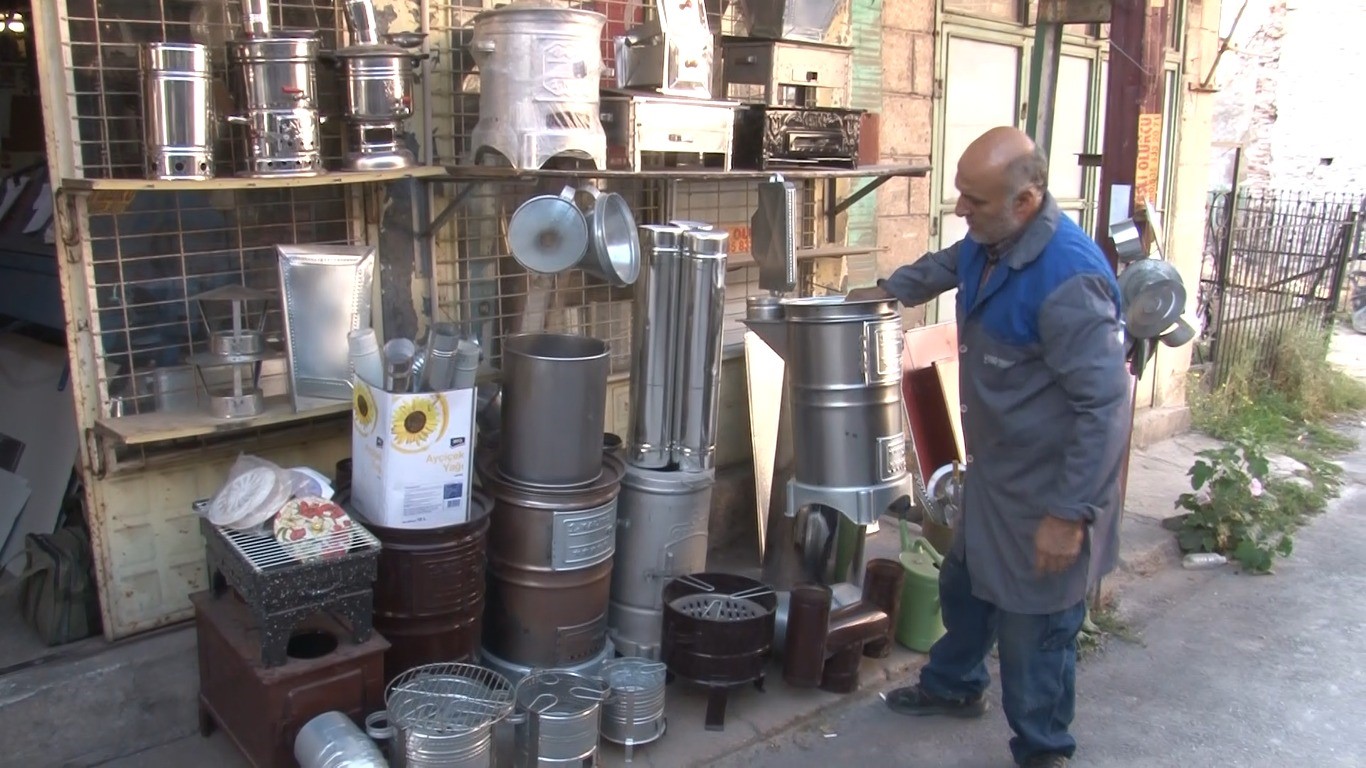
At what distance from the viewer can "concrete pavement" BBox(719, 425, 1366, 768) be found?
389 cm

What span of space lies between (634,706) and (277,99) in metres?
2.24

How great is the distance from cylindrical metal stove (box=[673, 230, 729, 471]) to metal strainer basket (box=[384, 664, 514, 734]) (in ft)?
3.85

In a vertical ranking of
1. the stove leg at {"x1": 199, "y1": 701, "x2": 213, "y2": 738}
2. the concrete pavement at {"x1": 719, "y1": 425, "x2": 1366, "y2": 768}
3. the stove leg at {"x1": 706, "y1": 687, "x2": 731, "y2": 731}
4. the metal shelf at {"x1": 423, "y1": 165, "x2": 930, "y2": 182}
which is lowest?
the concrete pavement at {"x1": 719, "y1": 425, "x2": 1366, "y2": 768}

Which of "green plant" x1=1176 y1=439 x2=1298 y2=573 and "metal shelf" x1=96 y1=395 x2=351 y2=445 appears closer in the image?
"metal shelf" x1=96 y1=395 x2=351 y2=445

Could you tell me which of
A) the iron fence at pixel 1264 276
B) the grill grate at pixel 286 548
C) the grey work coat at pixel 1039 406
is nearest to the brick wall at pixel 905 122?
the grey work coat at pixel 1039 406

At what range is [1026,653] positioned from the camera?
3.54 m

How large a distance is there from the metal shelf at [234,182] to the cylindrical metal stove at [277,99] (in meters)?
0.04

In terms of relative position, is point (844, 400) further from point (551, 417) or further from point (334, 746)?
point (334, 746)

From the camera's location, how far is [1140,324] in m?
4.27

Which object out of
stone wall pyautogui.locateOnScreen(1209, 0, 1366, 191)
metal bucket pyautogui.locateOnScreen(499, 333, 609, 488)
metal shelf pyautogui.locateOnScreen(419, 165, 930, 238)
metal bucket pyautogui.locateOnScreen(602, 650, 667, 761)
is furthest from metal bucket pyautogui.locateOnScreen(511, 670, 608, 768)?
stone wall pyautogui.locateOnScreen(1209, 0, 1366, 191)

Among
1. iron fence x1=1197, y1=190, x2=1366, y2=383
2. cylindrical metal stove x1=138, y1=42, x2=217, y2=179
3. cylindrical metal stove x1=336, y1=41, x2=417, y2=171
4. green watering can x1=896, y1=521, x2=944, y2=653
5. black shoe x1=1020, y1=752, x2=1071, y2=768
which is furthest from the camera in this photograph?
iron fence x1=1197, y1=190, x2=1366, y2=383

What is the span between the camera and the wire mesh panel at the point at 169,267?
3422mm

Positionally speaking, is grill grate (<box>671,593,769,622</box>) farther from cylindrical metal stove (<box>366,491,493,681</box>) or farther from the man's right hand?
the man's right hand

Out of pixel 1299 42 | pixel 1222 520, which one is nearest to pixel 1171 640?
pixel 1222 520
